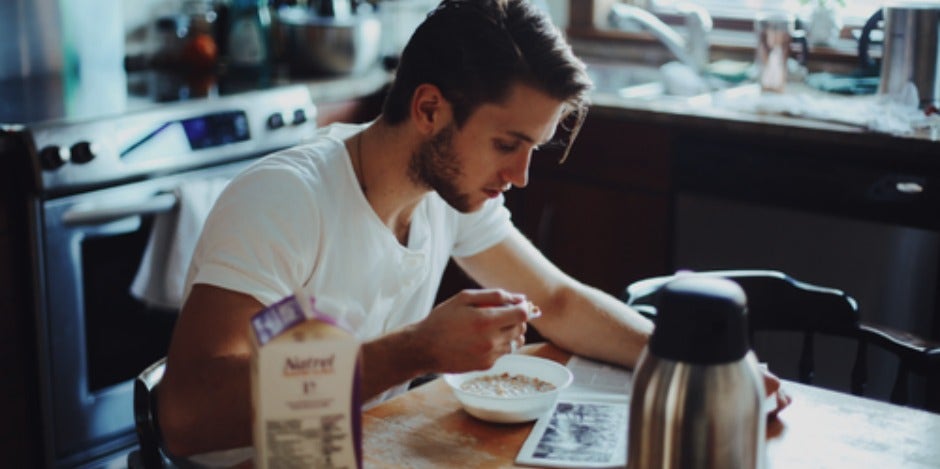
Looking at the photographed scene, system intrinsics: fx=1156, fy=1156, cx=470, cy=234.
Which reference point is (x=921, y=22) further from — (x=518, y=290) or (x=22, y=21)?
(x=22, y=21)

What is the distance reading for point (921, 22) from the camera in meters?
2.62

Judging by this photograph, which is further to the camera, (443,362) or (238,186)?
(238,186)

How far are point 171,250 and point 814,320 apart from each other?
4.52 feet

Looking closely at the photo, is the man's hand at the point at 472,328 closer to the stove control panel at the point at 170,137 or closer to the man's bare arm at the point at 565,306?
the man's bare arm at the point at 565,306

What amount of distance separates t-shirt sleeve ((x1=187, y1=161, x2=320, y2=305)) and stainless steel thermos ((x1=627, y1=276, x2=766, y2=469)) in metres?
0.53

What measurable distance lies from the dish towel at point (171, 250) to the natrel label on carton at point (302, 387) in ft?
5.29

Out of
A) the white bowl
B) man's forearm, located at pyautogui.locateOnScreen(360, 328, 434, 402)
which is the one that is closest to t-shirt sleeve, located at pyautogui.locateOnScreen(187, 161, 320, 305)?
man's forearm, located at pyautogui.locateOnScreen(360, 328, 434, 402)

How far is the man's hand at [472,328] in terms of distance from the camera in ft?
4.28

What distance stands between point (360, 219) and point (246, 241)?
0.25 meters

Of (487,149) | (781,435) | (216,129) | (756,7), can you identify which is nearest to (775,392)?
(781,435)

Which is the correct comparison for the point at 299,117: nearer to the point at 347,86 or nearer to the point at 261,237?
the point at 347,86

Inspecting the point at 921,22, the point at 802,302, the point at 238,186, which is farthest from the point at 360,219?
the point at 921,22

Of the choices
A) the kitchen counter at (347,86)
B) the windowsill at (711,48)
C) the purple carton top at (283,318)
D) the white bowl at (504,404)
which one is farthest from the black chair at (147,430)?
the windowsill at (711,48)

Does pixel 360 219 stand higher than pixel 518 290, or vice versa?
pixel 360 219
